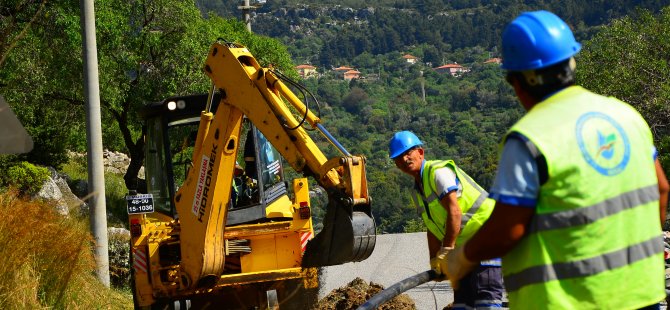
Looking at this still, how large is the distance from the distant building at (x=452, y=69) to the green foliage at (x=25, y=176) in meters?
95.6

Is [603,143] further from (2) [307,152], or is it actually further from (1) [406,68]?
(1) [406,68]

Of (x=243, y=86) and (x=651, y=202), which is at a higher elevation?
(x=243, y=86)

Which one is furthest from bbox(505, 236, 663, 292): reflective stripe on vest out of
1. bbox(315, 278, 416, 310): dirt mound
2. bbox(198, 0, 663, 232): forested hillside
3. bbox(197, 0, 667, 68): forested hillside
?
bbox(197, 0, 667, 68): forested hillside

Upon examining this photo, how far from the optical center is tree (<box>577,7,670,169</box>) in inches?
1247

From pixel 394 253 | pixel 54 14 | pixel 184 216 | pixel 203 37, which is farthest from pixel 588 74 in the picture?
pixel 184 216

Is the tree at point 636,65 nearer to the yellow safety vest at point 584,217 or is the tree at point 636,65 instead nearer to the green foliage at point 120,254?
the green foliage at point 120,254

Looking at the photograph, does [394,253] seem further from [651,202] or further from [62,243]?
[651,202]

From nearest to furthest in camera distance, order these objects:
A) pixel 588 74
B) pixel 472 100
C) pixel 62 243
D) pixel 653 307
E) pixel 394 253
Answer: pixel 653 307 < pixel 62 243 < pixel 394 253 < pixel 588 74 < pixel 472 100

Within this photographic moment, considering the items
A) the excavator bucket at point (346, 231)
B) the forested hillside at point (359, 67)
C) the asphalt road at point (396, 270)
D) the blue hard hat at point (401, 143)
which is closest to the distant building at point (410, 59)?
the forested hillside at point (359, 67)

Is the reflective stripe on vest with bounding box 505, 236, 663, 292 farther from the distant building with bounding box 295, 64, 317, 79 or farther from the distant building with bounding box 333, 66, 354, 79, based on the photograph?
the distant building with bounding box 333, 66, 354, 79

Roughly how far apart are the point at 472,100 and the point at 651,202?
9731 centimetres

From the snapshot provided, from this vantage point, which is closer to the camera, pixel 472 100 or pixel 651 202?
pixel 651 202

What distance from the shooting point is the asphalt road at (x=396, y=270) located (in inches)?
702

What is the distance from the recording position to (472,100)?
3959 inches
